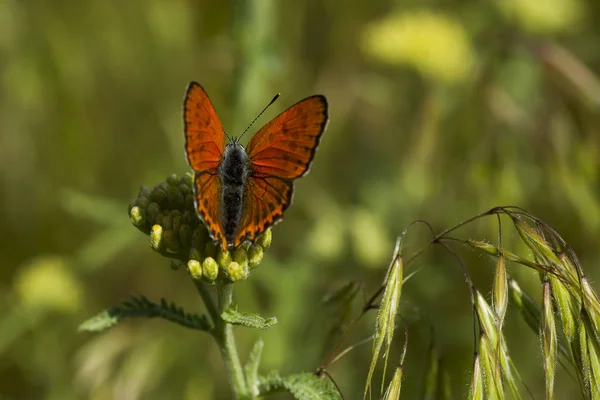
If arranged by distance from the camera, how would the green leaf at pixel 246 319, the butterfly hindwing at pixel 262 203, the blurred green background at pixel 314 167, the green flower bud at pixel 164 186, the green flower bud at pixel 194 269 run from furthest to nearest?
the blurred green background at pixel 314 167 < the green flower bud at pixel 164 186 < the butterfly hindwing at pixel 262 203 < the green flower bud at pixel 194 269 < the green leaf at pixel 246 319

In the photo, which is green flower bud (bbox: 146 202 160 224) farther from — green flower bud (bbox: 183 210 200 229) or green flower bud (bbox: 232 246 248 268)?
green flower bud (bbox: 232 246 248 268)

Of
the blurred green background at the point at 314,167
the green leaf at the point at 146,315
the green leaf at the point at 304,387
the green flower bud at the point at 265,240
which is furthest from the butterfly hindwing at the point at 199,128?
the blurred green background at the point at 314,167

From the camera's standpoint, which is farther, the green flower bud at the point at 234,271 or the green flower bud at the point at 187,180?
the green flower bud at the point at 187,180

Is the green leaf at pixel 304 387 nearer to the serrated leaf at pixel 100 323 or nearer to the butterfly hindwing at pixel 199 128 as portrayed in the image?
the serrated leaf at pixel 100 323

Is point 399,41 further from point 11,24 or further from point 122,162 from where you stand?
point 11,24

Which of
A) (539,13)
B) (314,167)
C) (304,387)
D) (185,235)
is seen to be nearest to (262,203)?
(185,235)

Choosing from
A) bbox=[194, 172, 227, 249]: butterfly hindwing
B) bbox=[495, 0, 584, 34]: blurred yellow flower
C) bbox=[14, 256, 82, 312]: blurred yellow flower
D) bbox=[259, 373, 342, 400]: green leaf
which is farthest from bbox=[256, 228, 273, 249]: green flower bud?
bbox=[495, 0, 584, 34]: blurred yellow flower
